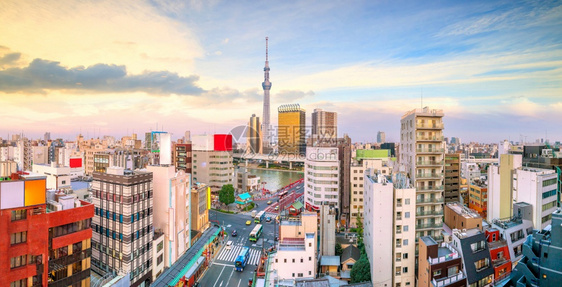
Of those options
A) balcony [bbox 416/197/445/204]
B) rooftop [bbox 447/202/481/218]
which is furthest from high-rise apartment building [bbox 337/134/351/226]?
balcony [bbox 416/197/445/204]

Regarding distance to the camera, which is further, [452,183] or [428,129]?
[452,183]

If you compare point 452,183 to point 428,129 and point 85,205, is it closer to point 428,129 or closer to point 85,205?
point 428,129

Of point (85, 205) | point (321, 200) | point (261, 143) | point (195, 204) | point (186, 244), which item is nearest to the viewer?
point (85, 205)

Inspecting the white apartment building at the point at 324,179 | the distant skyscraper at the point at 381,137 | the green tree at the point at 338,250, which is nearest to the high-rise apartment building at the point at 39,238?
the green tree at the point at 338,250

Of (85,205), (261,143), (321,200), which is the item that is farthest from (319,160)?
(261,143)

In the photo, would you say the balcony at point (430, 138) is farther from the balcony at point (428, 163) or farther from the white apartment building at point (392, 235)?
the white apartment building at point (392, 235)

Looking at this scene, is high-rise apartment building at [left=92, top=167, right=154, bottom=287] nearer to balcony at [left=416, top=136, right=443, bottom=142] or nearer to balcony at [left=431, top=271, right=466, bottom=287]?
balcony at [left=431, top=271, right=466, bottom=287]
